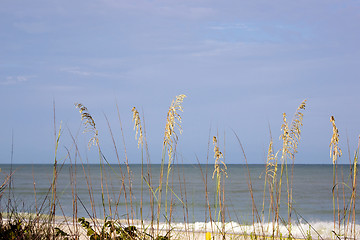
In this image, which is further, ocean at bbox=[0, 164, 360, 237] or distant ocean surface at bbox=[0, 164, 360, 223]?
distant ocean surface at bbox=[0, 164, 360, 223]

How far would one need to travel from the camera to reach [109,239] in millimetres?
2559

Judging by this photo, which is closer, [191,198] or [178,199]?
[178,199]

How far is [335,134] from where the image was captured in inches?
86.7

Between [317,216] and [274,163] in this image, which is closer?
[274,163]

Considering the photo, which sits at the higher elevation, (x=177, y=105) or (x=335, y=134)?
(x=177, y=105)

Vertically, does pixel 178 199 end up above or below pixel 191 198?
above

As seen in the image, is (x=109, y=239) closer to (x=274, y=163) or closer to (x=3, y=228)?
(x=3, y=228)

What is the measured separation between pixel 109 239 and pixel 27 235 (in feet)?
1.60

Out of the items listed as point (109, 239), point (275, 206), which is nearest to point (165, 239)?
point (109, 239)

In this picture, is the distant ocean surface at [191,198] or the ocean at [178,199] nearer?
the ocean at [178,199]

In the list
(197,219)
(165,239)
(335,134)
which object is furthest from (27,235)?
(197,219)

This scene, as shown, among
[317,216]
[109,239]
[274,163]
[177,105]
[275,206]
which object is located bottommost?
[317,216]

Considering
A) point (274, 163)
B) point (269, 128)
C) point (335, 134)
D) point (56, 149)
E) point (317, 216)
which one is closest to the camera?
point (335, 134)

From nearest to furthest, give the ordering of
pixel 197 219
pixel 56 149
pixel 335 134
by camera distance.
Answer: pixel 335 134
pixel 56 149
pixel 197 219
